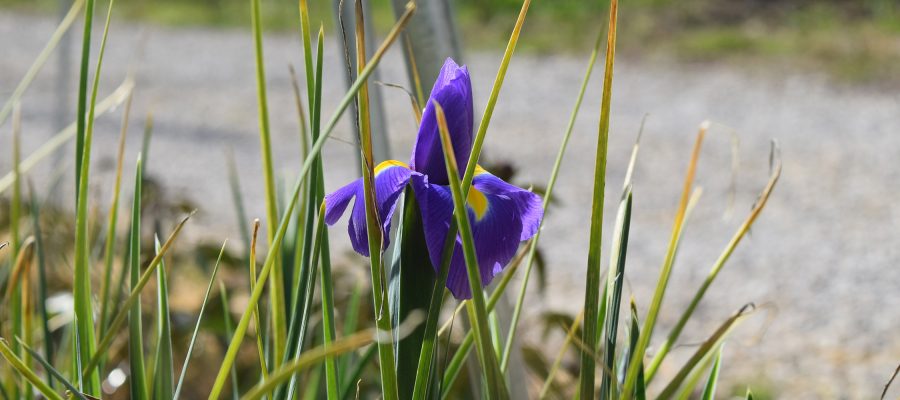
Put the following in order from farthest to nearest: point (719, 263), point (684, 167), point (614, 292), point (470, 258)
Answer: point (684, 167) < point (719, 263) < point (614, 292) < point (470, 258)

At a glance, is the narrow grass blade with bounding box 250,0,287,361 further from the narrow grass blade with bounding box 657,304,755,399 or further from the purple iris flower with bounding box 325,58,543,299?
the narrow grass blade with bounding box 657,304,755,399

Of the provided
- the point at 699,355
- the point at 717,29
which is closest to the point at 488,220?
the point at 699,355

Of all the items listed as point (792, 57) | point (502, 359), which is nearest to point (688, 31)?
point (792, 57)

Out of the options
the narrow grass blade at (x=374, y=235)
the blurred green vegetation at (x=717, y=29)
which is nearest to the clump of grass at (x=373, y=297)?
the narrow grass blade at (x=374, y=235)

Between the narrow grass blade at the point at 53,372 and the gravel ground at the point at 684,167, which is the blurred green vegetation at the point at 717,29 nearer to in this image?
the gravel ground at the point at 684,167

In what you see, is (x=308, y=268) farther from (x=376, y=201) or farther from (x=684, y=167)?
(x=684, y=167)

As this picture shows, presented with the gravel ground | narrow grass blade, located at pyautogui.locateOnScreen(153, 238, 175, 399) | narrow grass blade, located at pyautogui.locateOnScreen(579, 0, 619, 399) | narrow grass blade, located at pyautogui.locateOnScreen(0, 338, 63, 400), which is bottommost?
the gravel ground

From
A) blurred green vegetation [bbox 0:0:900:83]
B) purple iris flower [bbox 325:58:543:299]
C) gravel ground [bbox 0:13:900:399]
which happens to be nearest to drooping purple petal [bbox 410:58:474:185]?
purple iris flower [bbox 325:58:543:299]
